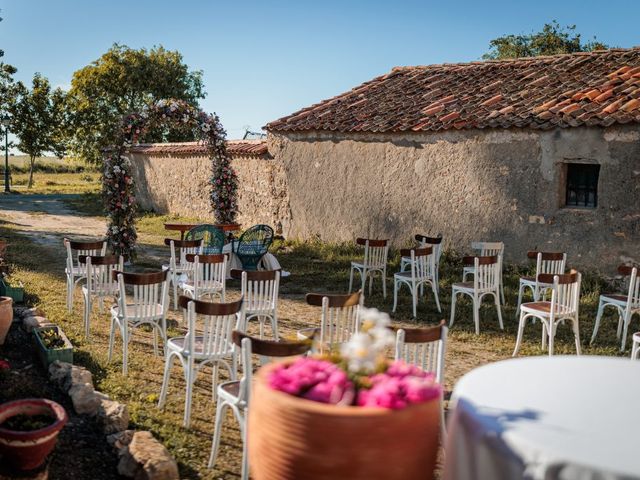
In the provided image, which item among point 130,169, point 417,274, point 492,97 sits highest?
point 492,97

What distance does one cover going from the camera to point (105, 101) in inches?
1307

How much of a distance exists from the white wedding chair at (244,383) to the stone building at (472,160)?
758 cm

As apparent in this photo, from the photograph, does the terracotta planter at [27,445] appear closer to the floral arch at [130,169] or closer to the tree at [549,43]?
the floral arch at [130,169]

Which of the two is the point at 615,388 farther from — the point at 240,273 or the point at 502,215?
the point at 502,215

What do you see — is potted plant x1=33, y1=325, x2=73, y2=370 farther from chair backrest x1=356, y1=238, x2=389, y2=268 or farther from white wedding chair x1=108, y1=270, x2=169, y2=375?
chair backrest x1=356, y1=238, x2=389, y2=268

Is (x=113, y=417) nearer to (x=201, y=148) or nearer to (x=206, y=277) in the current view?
(x=206, y=277)

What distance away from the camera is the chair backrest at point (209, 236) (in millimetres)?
9546

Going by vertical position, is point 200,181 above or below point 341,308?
above

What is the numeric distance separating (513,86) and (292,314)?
7.01 meters

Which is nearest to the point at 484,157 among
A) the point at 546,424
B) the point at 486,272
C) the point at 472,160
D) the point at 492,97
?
the point at 472,160

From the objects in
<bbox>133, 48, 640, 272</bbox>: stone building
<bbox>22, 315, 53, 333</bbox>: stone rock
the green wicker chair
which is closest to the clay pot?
<bbox>22, 315, 53, 333</bbox>: stone rock

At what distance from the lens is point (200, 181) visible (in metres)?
18.8

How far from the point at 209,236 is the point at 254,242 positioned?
0.69m

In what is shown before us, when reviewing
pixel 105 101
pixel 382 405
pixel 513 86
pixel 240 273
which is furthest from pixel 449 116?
pixel 105 101
